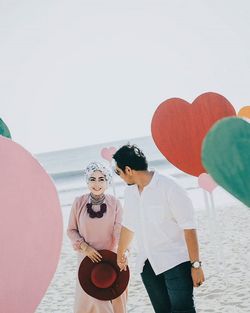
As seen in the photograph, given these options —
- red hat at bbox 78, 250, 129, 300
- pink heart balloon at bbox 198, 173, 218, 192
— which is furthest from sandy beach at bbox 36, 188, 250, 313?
red hat at bbox 78, 250, 129, 300

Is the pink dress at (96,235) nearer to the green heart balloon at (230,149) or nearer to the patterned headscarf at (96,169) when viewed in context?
the patterned headscarf at (96,169)

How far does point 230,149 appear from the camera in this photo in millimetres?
1688

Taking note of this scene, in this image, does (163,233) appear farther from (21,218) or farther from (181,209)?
(21,218)

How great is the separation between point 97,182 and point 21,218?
1.85m

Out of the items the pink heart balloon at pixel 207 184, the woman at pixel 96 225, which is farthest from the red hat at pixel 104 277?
the pink heart balloon at pixel 207 184

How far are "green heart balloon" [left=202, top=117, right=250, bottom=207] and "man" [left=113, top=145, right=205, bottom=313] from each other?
98 cm

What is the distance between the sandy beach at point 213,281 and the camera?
459 centimetres

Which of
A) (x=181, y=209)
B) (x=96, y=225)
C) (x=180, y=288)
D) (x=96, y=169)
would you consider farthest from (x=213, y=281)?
(x=181, y=209)

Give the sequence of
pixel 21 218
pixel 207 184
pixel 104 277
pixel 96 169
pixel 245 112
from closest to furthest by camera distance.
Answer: pixel 21 218 → pixel 104 277 → pixel 96 169 → pixel 245 112 → pixel 207 184

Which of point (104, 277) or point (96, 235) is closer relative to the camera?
point (104, 277)

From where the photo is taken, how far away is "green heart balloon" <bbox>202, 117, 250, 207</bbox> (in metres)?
1.68

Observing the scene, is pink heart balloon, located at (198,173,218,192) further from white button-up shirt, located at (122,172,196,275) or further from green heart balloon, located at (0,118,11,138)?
green heart balloon, located at (0,118,11,138)

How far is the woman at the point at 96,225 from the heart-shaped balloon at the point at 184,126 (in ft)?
1.84

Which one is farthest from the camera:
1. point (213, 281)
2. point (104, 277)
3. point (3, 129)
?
point (213, 281)
